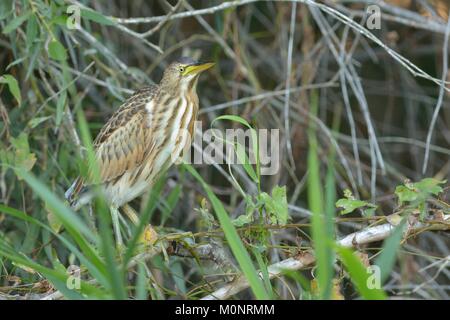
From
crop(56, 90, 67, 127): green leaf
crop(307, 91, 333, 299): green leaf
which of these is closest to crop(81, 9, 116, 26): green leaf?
crop(56, 90, 67, 127): green leaf

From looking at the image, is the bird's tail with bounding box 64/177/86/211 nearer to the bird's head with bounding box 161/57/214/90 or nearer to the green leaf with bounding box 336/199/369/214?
the bird's head with bounding box 161/57/214/90

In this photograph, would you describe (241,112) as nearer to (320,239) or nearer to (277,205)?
(277,205)

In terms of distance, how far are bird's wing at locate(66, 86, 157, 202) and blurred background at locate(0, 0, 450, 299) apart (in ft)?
0.30

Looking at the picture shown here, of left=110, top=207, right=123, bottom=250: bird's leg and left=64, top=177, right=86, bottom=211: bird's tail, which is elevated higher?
left=64, top=177, right=86, bottom=211: bird's tail

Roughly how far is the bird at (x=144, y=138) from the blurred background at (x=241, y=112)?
109mm

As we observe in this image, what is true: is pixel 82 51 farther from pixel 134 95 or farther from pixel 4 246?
pixel 4 246

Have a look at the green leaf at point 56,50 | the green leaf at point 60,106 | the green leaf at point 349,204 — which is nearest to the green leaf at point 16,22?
the green leaf at point 56,50

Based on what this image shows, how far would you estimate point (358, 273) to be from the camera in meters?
1.38

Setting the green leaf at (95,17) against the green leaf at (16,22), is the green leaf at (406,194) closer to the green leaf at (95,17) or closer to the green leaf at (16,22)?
the green leaf at (95,17)

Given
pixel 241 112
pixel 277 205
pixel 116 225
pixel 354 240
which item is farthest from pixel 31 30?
pixel 241 112

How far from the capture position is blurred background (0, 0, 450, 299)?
2297mm

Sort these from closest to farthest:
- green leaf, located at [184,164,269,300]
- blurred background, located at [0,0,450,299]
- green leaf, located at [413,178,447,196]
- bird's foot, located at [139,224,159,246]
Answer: green leaf, located at [184,164,269,300], green leaf, located at [413,178,447,196], bird's foot, located at [139,224,159,246], blurred background, located at [0,0,450,299]
